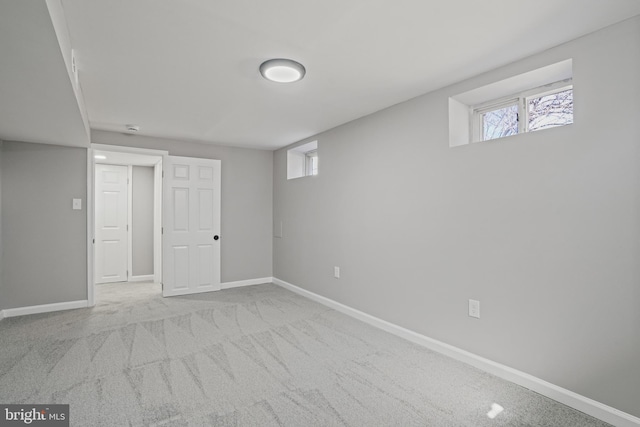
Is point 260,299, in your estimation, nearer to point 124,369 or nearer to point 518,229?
point 124,369

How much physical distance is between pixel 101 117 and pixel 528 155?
171 inches

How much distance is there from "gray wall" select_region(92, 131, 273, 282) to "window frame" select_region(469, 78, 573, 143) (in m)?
3.62

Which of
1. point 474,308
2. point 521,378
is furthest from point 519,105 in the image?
point 521,378

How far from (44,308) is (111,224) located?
7.39 feet

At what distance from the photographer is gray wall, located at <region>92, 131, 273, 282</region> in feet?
17.3

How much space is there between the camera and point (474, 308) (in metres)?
2.60

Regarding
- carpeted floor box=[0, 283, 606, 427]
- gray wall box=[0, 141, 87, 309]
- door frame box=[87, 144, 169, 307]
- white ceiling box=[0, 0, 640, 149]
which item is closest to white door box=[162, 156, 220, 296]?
door frame box=[87, 144, 169, 307]

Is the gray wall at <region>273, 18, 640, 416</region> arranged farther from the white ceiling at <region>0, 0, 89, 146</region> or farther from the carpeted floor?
the white ceiling at <region>0, 0, 89, 146</region>

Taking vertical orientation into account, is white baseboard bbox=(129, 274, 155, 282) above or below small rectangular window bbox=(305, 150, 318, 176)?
below

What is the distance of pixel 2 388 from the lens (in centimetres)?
221

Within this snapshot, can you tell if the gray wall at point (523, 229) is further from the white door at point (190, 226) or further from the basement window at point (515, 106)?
the white door at point (190, 226)

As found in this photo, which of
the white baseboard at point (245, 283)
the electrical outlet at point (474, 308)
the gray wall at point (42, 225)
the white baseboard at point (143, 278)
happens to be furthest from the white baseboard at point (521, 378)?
the white baseboard at point (143, 278)

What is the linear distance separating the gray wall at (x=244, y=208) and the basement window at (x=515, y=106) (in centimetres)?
356

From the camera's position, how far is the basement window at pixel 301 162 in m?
5.21
